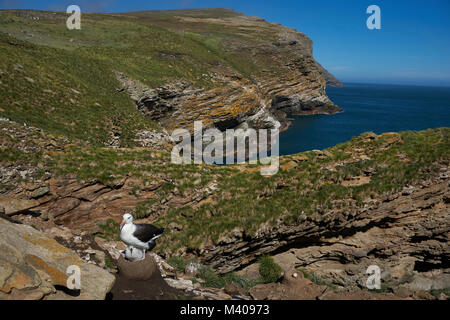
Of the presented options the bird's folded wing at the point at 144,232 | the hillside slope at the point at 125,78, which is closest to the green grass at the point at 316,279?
the bird's folded wing at the point at 144,232

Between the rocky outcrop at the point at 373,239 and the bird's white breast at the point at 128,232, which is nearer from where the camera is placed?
the bird's white breast at the point at 128,232

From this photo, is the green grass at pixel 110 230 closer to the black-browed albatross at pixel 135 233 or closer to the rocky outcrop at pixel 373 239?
the rocky outcrop at pixel 373 239

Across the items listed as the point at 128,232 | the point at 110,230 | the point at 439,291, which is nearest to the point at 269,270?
the point at 110,230

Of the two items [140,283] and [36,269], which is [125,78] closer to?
[140,283]

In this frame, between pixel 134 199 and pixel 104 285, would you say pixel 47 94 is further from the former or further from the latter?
pixel 104 285

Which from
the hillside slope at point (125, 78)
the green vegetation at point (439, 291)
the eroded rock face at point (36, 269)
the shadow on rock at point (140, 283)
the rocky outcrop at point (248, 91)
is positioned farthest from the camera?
the rocky outcrop at point (248, 91)

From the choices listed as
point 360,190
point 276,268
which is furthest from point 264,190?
point 360,190

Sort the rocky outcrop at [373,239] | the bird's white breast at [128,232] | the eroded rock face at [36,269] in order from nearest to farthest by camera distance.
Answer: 1. the eroded rock face at [36,269]
2. the bird's white breast at [128,232]
3. the rocky outcrop at [373,239]

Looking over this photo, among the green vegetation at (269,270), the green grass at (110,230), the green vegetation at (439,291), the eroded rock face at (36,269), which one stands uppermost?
the eroded rock face at (36,269)
